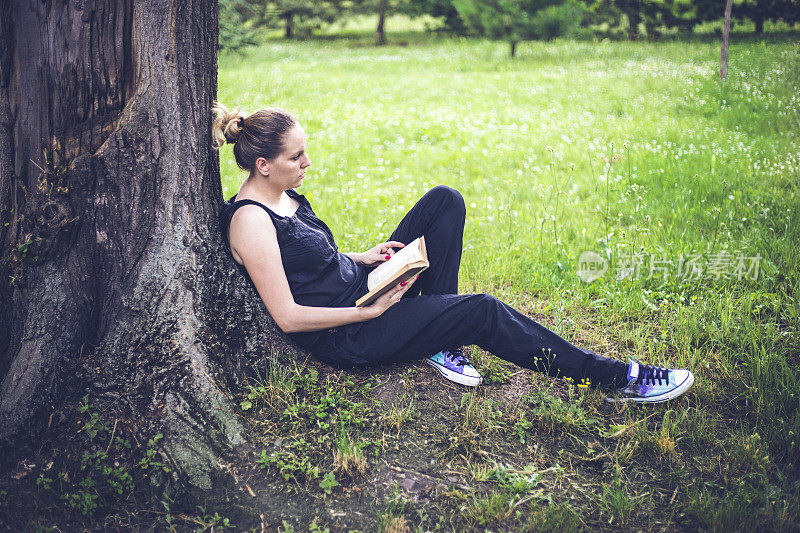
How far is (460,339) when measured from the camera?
3.16 m

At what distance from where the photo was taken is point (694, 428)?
3.05 m

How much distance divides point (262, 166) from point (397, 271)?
95 cm

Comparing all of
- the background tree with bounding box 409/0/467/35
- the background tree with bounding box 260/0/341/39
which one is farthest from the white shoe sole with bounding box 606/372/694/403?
the background tree with bounding box 409/0/467/35

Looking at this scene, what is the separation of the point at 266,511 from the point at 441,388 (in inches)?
48.5

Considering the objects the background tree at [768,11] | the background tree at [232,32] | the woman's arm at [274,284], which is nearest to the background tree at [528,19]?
the background tree at [768,11]

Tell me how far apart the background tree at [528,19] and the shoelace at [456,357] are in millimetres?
15899

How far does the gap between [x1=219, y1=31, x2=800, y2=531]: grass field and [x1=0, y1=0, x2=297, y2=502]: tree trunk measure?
0.42 meters

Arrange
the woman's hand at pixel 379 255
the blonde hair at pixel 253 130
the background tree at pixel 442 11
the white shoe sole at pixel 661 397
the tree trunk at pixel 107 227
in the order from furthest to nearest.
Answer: the background tree at pixel 442 11 → the woman's hand at pixel 379 255 → the white shoe sole at pixel 661 397 → the blonde hair at pixel 253 130 → the tree trunk at pixel 107 227

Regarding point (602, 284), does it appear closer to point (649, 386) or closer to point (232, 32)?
point (649, 386)

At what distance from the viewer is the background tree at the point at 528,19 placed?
675 inches

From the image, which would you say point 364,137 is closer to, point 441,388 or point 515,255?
point 515,255

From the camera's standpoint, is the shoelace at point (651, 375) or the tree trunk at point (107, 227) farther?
the shoelace at point (651, 375)

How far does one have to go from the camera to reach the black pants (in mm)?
3109

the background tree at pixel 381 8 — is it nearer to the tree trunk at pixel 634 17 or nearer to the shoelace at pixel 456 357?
the tree trunk at pixel 634 17
